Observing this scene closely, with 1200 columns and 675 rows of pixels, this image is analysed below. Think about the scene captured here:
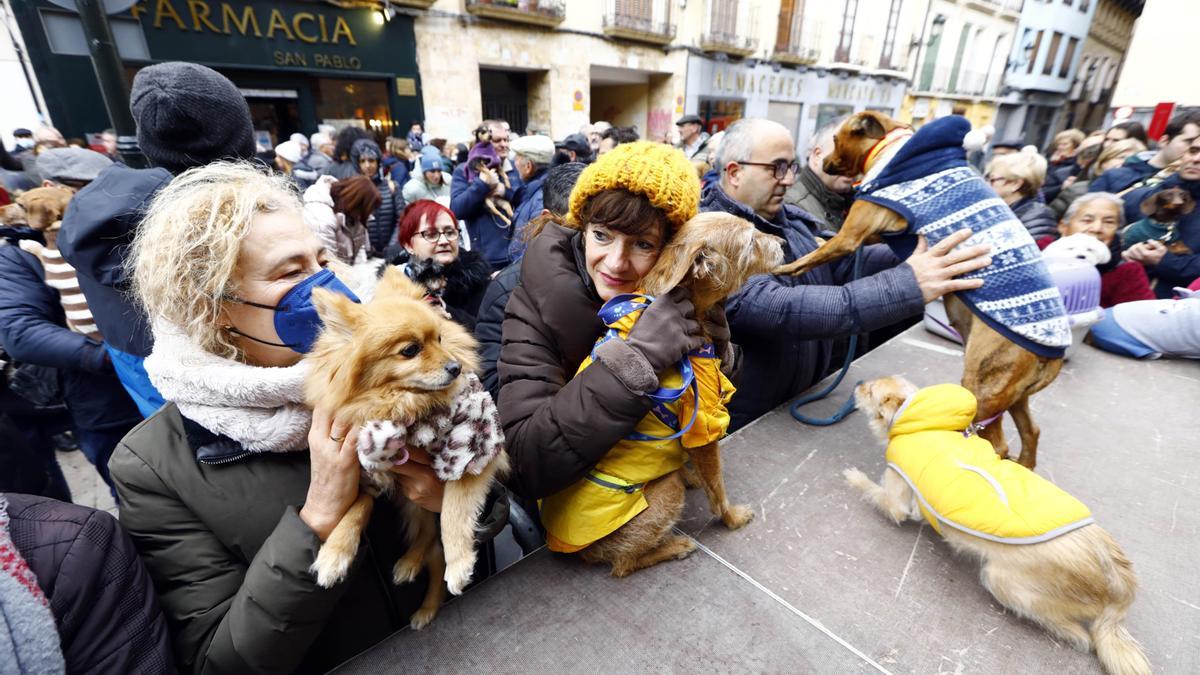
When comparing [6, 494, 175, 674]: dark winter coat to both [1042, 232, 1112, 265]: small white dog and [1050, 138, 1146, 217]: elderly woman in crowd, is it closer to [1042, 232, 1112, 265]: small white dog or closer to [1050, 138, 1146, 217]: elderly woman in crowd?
[1042, 232, 1112, 265]: small white dog

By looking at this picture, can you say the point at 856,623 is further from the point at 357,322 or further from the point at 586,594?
the point at 357,322

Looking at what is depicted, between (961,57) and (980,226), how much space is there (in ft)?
112

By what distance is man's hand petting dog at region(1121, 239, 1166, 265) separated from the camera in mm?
3988

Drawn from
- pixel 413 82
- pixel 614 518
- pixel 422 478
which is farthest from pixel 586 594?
pixel 413 82

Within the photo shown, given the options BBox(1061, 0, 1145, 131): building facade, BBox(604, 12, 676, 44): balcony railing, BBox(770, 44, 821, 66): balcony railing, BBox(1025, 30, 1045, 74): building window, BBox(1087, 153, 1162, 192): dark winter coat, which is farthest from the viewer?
BBox(1061, 0, 1145, 131): building facade

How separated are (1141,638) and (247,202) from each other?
301cm

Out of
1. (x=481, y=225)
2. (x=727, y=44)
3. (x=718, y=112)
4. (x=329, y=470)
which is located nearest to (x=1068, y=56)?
(x=718, y=112)

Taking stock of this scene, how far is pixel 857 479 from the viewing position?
2.03 m

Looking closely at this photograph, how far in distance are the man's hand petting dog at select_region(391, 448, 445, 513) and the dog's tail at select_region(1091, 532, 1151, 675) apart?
2.03 meters

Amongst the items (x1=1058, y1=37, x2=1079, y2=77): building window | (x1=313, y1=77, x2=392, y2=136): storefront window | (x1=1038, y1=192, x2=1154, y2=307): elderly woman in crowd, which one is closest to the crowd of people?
(x1=1038, y1=192, x2=1154, y2=307): elderly woman in crowd

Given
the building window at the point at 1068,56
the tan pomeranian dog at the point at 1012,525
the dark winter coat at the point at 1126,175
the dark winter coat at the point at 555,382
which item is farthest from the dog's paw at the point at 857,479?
the building window at the point at 1068,56

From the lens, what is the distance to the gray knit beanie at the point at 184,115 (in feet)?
6.55

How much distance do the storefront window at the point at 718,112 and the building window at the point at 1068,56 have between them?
86.3 feet

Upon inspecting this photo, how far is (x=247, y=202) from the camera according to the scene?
1258 mm
